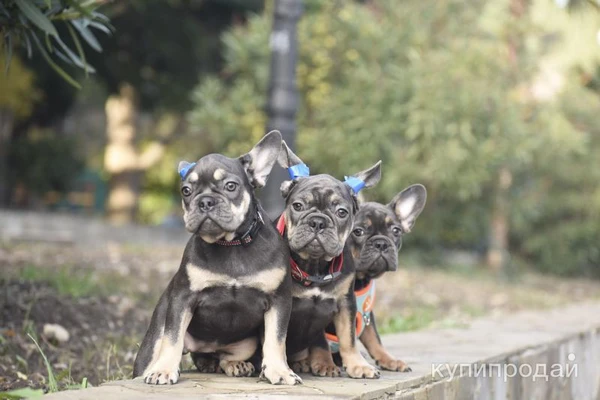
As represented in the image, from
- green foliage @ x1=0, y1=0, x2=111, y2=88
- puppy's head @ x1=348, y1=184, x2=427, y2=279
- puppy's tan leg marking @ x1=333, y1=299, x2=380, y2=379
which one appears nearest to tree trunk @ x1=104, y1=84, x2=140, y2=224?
green foliage @ x1=0, y1=0, x2=111, y2=88

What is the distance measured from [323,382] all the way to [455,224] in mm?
12538

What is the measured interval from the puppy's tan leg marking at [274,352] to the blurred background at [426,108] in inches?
237

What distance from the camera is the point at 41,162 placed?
21250 mm

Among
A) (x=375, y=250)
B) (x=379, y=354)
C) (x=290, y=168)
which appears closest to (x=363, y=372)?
(x=379, y=354)

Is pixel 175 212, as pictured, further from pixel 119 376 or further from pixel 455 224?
pixel 119 376

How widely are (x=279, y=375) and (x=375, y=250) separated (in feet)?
3.30

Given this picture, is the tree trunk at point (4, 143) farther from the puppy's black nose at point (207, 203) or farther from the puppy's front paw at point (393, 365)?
the puppy's black nose at point (207, 203)

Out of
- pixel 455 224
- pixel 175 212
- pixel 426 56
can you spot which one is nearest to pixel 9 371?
pixel 426 56

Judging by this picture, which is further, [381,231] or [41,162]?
[41,162]

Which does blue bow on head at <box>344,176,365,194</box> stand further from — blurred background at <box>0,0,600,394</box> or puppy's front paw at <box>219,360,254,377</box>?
blurred background at <box>0,0,600,394</box>

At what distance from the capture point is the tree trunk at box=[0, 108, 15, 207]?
20577 millimetres

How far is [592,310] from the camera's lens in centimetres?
900

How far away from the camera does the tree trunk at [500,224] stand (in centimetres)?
1552

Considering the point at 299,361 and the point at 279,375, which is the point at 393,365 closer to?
the point at 299,361
